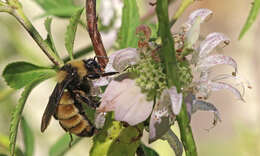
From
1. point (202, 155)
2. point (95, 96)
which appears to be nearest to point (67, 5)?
point (95, 96)

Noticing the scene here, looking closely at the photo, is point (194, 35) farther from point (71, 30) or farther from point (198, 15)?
point (71, 30)

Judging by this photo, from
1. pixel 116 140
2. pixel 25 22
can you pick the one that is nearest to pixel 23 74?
pixel 25 22

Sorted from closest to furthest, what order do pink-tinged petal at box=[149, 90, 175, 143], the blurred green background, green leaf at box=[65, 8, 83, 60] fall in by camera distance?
pink-tinged petal at box=[149, 90, 175, 143] < green leaf at box=[65, 8, 83, 60] < the blurred green background

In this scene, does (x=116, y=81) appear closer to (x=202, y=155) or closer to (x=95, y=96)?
(x=95, y=96)

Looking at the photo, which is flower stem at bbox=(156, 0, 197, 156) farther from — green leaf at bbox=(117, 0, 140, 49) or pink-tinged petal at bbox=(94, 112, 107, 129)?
green leaf at bbox=(117, 0, 140, 49)

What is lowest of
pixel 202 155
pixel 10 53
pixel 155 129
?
pixel 202 155

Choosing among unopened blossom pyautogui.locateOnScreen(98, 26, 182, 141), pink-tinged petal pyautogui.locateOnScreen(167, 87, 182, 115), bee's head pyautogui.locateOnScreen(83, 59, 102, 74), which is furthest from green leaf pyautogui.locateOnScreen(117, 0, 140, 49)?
pink-tinged petal pyautogui.locateOnScreen(167, 87, 182, 115)

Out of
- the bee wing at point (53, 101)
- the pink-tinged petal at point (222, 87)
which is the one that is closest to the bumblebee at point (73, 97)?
the bee wing at point (53, 101)
